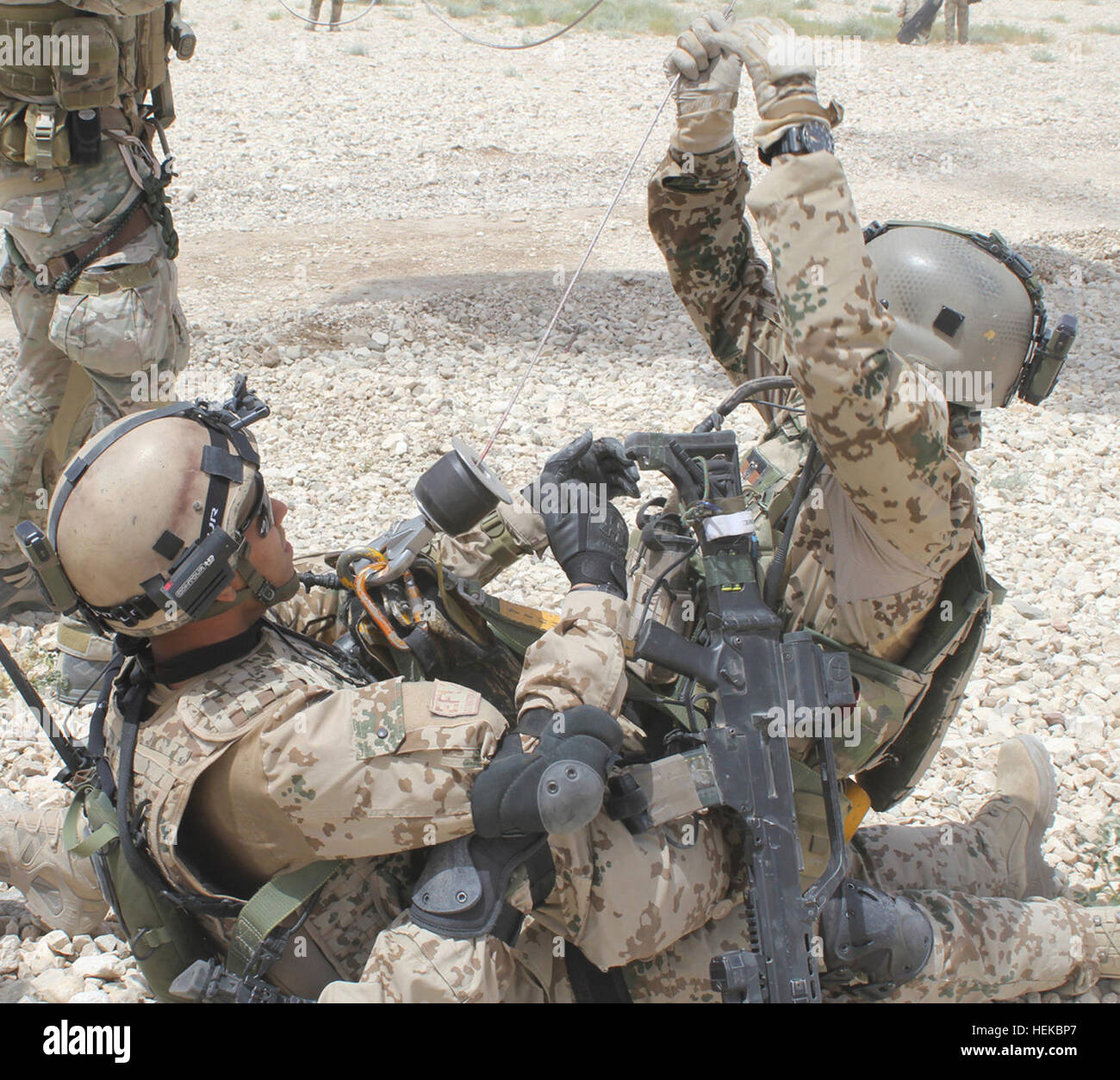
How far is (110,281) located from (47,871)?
245cm

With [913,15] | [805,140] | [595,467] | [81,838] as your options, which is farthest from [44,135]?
[913,15]

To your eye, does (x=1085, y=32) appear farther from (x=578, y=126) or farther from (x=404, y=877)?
(x=404, y=877)

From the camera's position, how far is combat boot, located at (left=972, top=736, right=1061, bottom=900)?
3.68 metres

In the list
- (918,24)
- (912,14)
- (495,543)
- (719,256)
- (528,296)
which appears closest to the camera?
(495,543)

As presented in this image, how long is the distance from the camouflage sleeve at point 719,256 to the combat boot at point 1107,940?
6.57 ft

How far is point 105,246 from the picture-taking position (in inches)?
177

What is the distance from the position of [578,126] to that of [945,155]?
4.82 metres

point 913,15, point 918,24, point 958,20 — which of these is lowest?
point 918,24

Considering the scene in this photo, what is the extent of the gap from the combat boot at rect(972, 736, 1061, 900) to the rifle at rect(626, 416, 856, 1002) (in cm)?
110

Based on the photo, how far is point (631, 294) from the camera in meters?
8.45

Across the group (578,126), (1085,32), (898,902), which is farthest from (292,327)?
(1085,32)

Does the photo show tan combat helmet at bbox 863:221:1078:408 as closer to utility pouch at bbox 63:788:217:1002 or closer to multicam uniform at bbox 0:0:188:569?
utility pouch at bbox 63:788:217:1002

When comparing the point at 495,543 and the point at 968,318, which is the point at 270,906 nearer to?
the point at 495,543

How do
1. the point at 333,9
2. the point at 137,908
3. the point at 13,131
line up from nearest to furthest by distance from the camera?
the point at 137,908 → the point at 13,131 → the point at 333,9
